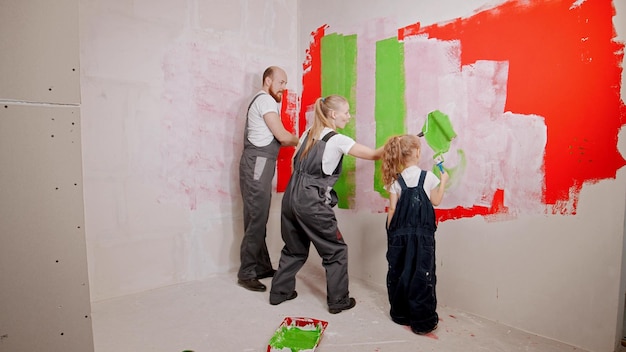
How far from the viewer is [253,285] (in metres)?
2.49

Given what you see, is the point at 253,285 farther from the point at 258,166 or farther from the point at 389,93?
the point at 389,93

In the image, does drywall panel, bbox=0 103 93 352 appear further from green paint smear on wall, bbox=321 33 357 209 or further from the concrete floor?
green paint smear on wall, bbox=321 33 357 209

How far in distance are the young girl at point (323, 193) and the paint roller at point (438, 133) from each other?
0.36 metres

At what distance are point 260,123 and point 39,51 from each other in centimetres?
145

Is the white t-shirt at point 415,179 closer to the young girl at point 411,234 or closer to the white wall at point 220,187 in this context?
the young girl at point 411,234

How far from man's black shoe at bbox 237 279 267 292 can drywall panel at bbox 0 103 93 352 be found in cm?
127

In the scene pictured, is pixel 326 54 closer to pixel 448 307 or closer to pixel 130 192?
pixel 130 192

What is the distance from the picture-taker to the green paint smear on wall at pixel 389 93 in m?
2.38

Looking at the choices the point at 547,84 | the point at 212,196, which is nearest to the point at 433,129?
the point at 547,84

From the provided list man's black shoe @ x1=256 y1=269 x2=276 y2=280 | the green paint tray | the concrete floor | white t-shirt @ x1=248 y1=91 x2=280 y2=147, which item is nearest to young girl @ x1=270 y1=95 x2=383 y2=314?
the concrete floor

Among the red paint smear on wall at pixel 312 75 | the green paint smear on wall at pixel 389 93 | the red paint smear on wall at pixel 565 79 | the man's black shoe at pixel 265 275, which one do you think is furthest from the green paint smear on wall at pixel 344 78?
the red paint smear on wall at pixel 565 79

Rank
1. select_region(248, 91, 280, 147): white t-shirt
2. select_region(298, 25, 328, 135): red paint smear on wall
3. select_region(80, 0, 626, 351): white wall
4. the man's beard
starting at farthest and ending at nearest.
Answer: select_region(298, 25, 328, 135): red paint smear on wall → the man's beard → select_region(248, 91, 280, 147): white t-shirt → select_region(80, 0, 626, 351): white wall

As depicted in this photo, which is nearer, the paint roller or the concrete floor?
the concrete floor

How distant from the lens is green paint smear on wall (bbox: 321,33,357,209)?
2.69 metres
